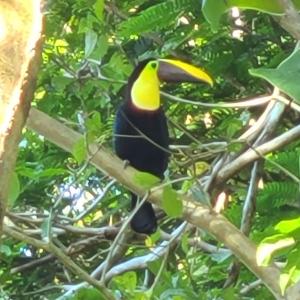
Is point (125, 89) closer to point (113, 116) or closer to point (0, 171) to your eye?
point (113, 116)

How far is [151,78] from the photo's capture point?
2.64m

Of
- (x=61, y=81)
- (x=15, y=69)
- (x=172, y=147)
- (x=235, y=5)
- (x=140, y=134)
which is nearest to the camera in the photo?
(x=15, y=69)

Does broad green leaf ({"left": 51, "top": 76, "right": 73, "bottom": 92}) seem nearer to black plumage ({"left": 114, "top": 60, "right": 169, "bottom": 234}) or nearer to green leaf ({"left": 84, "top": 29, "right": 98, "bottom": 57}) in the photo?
green leaf ({"left": 84, "top": 29, "right": 98, "bottom": 57})

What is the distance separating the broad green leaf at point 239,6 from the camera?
863mm

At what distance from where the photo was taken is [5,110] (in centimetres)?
52

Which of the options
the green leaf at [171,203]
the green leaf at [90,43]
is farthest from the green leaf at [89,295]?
the green leaf at [90,43]

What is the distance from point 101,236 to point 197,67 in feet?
1.50

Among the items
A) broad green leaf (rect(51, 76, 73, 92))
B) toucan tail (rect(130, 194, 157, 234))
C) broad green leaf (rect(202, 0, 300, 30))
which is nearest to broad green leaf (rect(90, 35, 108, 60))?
broad green leaf (rect(51, 76, 73, 92))

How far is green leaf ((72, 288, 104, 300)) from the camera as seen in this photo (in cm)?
161

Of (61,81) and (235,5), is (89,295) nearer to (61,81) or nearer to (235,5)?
(61,81)

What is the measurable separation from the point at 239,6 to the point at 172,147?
1.37 metres

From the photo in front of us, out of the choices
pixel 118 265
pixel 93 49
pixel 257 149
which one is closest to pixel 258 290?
→ pixel 118 265

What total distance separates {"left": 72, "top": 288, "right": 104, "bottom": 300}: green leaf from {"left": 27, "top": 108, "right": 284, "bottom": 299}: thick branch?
0.18 meters

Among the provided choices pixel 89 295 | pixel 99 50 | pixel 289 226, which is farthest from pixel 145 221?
pixel 289 226
